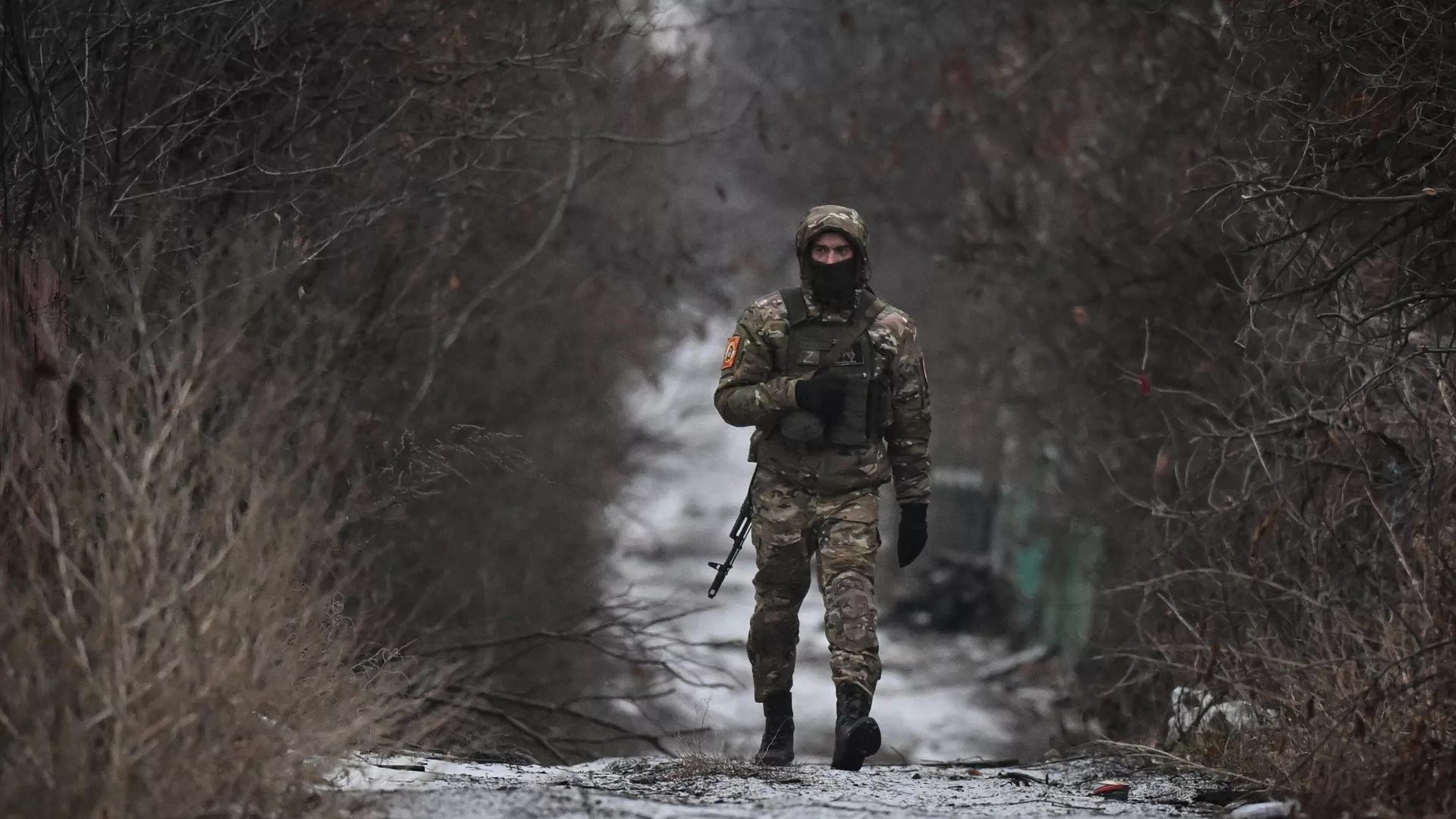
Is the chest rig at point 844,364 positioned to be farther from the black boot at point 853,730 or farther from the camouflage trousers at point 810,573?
the black boot at point 853,730

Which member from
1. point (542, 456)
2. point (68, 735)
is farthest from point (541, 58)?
point (542, 456)

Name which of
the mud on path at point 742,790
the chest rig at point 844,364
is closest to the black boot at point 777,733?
the mud on path at point 742,790

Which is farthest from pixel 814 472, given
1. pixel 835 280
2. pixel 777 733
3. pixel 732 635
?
pixel 732 635

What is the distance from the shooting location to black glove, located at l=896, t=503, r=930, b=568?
751 centimetres

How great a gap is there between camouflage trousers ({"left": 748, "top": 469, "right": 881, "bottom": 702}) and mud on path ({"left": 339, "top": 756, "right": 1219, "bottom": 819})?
1.47ft

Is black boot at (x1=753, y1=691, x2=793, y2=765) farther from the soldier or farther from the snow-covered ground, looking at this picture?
the snow-covered ground

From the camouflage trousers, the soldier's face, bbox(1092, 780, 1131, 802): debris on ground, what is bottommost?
bbox(1092, 780, 1131, 802): debris on ground

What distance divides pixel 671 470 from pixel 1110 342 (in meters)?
24.3

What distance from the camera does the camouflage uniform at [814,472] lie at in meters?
7.35

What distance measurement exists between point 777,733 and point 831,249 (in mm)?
1986

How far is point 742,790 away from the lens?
6219mm

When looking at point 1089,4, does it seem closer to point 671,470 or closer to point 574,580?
point 574,580

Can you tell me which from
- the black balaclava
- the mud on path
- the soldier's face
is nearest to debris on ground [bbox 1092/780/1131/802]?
the mud on path

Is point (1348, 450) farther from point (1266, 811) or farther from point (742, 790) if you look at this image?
point (742, 790)
